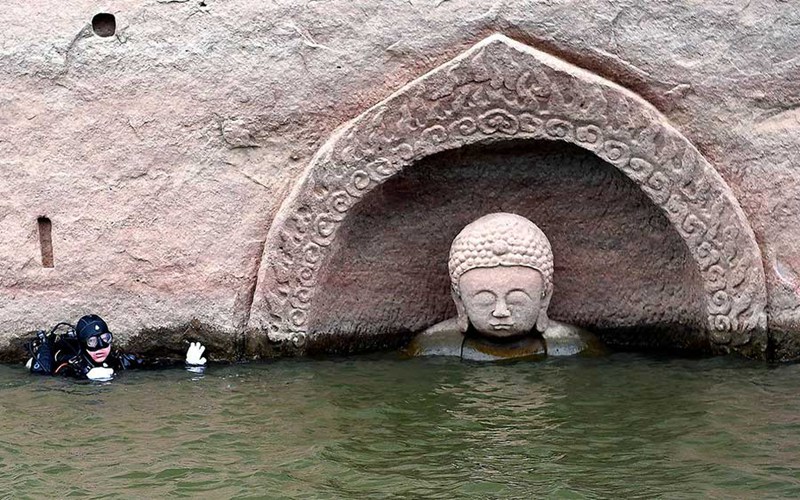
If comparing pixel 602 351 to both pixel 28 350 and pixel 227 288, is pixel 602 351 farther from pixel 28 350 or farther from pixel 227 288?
pixel 28 350

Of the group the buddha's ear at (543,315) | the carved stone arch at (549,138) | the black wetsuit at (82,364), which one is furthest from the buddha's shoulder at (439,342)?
the black wetsuit at (82,364)

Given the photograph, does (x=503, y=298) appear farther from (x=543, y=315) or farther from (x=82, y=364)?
(x=82, y=364)

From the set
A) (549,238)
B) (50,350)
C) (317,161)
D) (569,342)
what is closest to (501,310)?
(569,342)

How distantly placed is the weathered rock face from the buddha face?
47cm

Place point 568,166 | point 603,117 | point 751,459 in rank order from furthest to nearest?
point 568,166 < point 603,117 < point 751,459

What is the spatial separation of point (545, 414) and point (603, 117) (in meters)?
1.57

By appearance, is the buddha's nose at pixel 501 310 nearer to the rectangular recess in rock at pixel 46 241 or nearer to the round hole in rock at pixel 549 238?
the round hole in rock at pixel 549 238

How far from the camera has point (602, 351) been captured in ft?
20.0

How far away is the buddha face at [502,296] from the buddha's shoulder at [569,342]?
17 cm

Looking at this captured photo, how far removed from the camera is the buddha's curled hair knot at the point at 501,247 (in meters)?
5.85

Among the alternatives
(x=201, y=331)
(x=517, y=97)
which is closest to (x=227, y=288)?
(x=201, y=331)

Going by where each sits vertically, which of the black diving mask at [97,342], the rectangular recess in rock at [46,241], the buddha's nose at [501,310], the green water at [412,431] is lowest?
the green water at [412,431]

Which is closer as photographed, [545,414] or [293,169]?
[545,414]

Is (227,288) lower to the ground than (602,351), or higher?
higher
